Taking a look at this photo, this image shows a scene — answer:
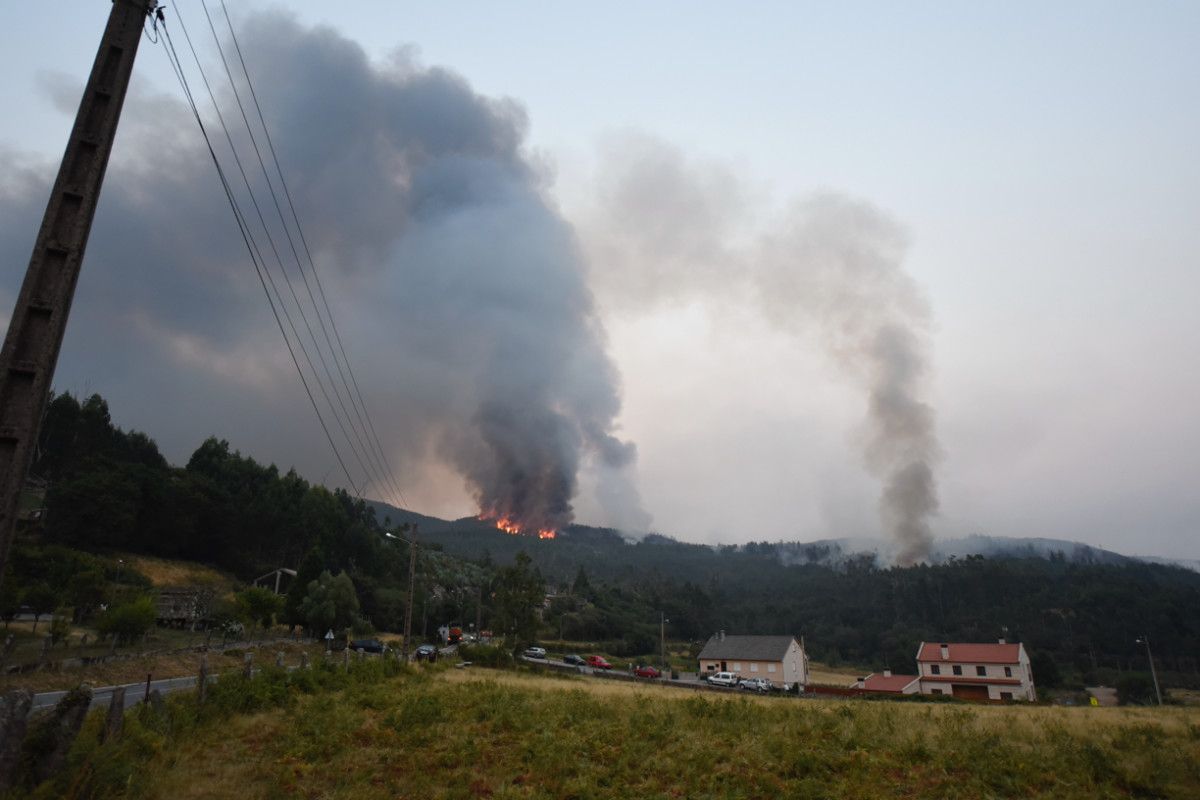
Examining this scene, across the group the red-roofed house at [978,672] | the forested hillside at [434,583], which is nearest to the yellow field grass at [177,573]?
the forested hillside at [434,583]

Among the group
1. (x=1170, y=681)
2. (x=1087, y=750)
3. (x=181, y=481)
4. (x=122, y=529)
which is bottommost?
(x=1170, y=681)

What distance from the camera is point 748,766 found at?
18250mm

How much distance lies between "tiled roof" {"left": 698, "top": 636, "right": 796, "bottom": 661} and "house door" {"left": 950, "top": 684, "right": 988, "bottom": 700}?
18905 mm

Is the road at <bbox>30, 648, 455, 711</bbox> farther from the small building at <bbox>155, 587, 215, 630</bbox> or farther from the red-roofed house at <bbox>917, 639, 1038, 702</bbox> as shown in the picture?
the red-roofed house at <bbox>917, 639, 1038, 702</bbox>

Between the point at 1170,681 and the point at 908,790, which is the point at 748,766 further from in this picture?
the point at 1170,681

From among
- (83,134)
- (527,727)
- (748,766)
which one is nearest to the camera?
(83,134)

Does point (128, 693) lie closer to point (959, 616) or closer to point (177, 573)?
point (177, 573)

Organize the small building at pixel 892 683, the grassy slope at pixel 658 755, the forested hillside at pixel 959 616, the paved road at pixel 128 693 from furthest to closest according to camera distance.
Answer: the forested hillside at pixel 959 616, the small building at pixel 892 683, the paved road at pixel 128 693, the grassy slope at pixel 658 755

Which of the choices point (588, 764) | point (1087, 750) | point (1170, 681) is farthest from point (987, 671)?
point (588, 764)

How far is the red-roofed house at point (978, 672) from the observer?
79.2m

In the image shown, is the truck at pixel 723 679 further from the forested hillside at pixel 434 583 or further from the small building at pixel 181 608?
the small building at pixel 181 608

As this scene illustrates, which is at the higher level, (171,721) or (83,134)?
(83,134)

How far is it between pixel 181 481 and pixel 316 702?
9028 centimetres

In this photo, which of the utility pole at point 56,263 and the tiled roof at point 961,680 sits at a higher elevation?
the utility pole at point 56,263
